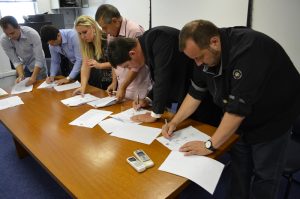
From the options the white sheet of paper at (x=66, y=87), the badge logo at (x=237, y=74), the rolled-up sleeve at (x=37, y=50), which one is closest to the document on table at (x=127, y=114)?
the badge logo at (x=237, y=74)

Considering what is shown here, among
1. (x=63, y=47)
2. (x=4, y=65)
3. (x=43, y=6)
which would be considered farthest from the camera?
(x=43, y=6)

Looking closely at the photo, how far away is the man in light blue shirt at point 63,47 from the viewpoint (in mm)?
2338

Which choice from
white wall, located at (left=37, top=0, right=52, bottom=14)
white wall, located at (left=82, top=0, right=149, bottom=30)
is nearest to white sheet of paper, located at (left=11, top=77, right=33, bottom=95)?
white wall, located at (left=82, top=0, right=149, bottom=30)

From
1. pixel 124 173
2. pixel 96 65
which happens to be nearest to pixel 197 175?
pixel 124 173

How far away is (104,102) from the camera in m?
1.96

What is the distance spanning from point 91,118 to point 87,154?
1.50 ft

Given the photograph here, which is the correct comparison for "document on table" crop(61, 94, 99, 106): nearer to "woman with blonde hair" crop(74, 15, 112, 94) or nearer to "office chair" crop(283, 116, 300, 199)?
"woman with blonde hair" crop(74, 15, 112, 94)

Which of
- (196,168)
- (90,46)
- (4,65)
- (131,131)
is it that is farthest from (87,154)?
(4,65)

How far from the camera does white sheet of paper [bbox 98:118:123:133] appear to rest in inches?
60.2

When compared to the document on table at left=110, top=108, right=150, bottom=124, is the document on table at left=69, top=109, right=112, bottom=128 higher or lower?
lower

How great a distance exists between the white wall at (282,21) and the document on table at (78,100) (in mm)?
2374

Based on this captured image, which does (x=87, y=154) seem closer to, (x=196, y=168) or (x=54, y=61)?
(x=196, y=168)

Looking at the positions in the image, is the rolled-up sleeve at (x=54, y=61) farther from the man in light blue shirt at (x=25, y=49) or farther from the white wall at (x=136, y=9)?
the white wall at (x=136, y=9)

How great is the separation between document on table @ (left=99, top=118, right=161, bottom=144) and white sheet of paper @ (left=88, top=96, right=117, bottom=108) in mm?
318
